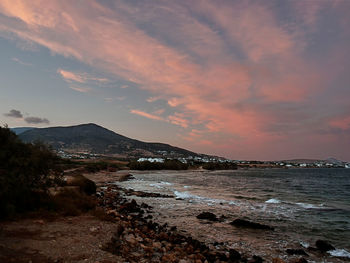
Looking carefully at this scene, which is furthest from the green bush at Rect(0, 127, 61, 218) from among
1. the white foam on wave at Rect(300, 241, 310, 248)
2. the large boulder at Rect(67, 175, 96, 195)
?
the white foam on wave at Rect(300, 241, 310, 248)

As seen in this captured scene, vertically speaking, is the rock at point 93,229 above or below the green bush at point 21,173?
below

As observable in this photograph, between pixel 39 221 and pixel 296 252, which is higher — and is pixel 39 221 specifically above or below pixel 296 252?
above

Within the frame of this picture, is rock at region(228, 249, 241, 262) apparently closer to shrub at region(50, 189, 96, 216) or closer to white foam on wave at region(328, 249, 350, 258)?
white foam on wave at region(328, 249, 350, 258)

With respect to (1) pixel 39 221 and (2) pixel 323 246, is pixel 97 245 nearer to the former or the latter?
(1) pixel 39 221

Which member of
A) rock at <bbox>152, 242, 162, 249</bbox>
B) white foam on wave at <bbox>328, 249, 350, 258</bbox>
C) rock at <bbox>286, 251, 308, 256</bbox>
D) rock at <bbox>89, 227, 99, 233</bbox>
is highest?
rock at <bbox>89, 227, 99, 233</bbox>

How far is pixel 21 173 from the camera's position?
43.2ft

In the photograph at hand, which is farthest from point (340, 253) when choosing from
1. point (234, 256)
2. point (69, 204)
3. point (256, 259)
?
point (69, 204)

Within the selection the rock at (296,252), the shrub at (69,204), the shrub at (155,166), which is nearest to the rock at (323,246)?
the rock at (296,252)

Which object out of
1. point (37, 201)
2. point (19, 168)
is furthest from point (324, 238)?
point (19, 168)

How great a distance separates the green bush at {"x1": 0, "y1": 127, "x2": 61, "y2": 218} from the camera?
12.0 m

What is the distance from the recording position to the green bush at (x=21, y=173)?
472 inches

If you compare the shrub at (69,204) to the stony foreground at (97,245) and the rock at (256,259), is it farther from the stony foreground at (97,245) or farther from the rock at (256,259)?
the rock at (256,259)

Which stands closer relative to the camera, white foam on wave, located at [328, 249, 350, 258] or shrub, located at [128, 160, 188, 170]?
white foam on wave, located at [328, 249, 350, 258]

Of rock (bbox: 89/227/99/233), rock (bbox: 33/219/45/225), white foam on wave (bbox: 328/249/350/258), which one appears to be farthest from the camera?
white foam on wave (bbox: 328/249/350/258)
